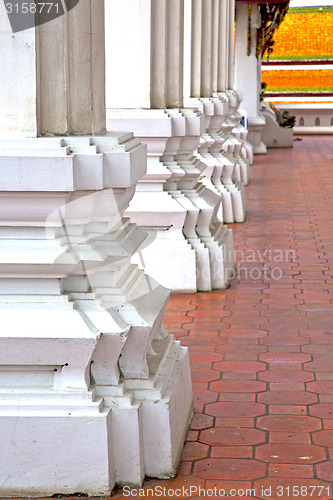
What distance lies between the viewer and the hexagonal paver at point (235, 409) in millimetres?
3520

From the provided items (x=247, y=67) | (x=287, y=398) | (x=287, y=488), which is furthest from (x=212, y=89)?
(x=247, y=67)

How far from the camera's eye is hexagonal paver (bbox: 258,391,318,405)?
366 centimetres

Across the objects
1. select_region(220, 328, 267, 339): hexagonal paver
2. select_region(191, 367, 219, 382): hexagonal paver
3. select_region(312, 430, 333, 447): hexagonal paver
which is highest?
select_region(312, 430, 333, 447): hexagonal paver

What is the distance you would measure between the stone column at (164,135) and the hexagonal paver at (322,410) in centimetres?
211

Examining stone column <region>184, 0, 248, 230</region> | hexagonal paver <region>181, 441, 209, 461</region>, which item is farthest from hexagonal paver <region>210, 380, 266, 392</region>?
stone column <region>184, 0, 248, 230</region>

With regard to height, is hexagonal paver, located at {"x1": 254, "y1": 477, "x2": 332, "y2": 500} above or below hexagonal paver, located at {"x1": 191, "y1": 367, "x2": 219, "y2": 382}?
above

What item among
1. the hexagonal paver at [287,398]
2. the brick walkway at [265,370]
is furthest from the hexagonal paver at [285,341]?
the hexagonal paver at [287,398]

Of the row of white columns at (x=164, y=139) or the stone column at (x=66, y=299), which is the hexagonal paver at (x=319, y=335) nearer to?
the row of white columns at (x=164, y=139)

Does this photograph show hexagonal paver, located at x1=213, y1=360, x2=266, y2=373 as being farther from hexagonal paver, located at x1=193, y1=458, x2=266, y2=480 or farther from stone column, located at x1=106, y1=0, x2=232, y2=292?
stone column, located at x1=106, y1=0, x2=232, y2=292

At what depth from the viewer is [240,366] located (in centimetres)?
416

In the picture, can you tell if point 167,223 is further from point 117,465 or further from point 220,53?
point 220,53

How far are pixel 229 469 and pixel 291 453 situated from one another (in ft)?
0.88

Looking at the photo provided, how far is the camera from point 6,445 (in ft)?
9.29

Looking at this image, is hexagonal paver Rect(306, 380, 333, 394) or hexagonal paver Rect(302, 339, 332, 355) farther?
hexagonal paver Rect(302, 339, 332, 355)
